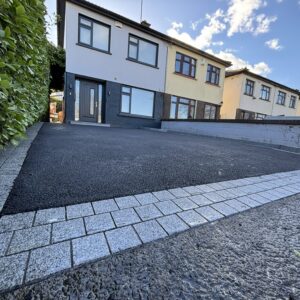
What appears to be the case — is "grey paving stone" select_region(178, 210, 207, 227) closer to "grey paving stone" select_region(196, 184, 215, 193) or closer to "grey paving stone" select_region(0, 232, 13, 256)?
"grey paving stone" select_region(196, 184, 215, 193)

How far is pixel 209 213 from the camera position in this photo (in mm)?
1543

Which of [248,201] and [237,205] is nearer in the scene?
[237,205]

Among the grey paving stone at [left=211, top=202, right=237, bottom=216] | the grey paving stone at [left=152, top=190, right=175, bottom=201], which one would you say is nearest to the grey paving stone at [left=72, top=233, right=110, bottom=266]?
Result: the grey paving stone at [left=152, top=190, right=175, bottom=201]

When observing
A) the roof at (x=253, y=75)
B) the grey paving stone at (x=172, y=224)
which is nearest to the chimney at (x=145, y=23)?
→ the roof at (x=253, y=75)

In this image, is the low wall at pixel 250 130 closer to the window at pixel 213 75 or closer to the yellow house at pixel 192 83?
the yellow house at pixel 192 83

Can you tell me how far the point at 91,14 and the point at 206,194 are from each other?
33.9 feet

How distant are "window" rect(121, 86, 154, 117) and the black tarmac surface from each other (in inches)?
389

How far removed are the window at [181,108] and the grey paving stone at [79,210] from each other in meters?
11.5

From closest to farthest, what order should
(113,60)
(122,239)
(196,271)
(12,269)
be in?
(12,269), (196,271), (122,239), (113,60)

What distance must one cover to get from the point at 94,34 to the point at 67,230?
34.1 feet

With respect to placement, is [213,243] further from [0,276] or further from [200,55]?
[200,55]

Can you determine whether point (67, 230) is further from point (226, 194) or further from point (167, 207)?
point (226, 194)

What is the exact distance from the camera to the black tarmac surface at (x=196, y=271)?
80 centimetres

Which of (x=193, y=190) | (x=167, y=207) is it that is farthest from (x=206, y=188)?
(x=167, y=207)
